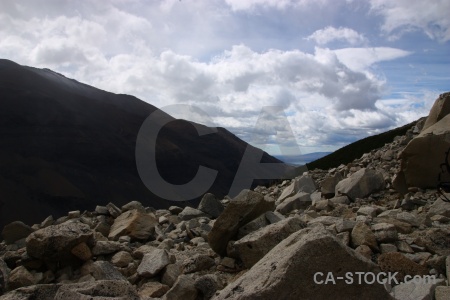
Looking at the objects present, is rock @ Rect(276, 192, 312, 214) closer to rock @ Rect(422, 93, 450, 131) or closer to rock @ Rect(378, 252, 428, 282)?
rock @ Rect(422, 93, 450, 131)

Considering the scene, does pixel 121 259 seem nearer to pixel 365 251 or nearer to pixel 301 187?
pixel 365 251

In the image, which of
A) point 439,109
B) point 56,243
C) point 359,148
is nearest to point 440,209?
point 439,109

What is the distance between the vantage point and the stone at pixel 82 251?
9848 millimetres

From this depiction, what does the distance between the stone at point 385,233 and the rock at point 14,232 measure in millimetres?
12125

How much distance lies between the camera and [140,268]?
891cm

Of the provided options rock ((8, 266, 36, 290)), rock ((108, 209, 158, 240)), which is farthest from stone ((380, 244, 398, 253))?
rock ((8, 266, 36, 290))

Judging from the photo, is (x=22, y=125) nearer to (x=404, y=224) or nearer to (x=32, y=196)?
(x=32, y=196)

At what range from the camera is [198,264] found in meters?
9.20

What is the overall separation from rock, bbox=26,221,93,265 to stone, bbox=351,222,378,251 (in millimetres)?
6137

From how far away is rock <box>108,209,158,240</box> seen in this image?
1270 centimetres

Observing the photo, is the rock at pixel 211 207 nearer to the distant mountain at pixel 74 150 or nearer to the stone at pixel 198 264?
the stone at pixel 198 264

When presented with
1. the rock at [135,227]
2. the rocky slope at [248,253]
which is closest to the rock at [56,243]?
the rocky slope at [248,253]

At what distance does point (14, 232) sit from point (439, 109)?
1804 cm

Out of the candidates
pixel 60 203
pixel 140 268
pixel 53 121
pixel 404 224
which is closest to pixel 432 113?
pixel 404 224
